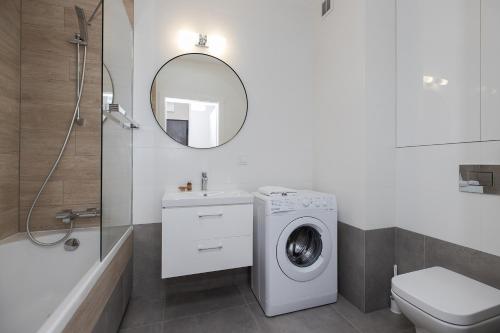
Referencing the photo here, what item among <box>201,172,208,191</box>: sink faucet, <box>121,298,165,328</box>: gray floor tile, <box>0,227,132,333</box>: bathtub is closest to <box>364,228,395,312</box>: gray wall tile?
<box>201,172,208,191</box>: sink faucet

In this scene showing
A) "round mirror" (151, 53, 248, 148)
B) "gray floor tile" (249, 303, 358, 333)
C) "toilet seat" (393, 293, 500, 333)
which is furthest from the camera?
"round mirror" (151, 53, 248, 148)

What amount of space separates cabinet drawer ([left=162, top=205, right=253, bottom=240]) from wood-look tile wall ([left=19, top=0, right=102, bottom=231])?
2.13ft

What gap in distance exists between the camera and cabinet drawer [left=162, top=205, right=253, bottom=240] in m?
1.59

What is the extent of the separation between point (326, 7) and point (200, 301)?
279 centimetres

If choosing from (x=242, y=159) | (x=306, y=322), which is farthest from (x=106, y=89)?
(x=306, y=322)

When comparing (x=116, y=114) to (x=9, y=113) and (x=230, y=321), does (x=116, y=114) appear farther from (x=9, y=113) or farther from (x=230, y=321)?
Result: (x=230, y=321)

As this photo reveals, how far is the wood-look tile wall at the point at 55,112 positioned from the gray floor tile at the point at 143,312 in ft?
2.32

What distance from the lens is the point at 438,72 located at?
1.53 metres

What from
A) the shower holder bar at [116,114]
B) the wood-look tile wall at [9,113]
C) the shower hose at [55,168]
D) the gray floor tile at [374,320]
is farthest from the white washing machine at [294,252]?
the wood-look tile wall at [9,113]

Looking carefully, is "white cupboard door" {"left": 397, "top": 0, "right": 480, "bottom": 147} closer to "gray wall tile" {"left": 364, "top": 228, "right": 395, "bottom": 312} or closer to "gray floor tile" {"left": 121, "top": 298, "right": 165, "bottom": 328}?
"gray wall tile" {"left": 364, "top": 228, "right": 395, "bottom": 312}

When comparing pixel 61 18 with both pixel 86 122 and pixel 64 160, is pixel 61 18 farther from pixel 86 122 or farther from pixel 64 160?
pixel 64 160

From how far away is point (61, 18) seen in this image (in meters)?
1.69

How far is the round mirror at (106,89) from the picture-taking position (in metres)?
1.23

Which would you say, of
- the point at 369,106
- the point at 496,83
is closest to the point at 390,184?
the point at 369,106
